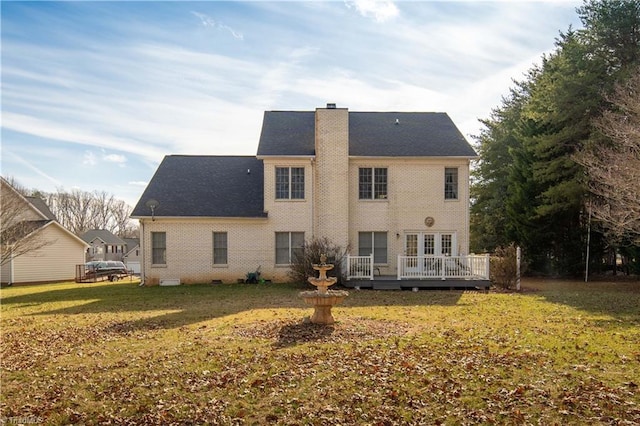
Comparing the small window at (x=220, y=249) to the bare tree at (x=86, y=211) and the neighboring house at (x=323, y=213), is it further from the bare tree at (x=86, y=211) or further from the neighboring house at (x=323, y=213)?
the bare tree at (x=86, y=211)

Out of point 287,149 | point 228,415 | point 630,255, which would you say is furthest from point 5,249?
point 630,255

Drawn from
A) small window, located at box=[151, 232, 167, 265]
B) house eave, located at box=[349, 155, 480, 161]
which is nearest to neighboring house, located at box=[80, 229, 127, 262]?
small window, located at box=[151, 232, 167, 265]

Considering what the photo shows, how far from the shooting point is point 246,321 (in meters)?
11.8

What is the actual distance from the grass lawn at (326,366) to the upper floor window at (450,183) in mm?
8639

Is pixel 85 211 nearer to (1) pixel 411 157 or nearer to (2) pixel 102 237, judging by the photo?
(2) pixel 102 237

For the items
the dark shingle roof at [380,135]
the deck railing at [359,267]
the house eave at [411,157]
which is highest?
the dark shingle roof at [380,135]

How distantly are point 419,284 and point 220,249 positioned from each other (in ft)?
30.4

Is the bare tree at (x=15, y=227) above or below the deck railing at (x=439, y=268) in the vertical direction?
above

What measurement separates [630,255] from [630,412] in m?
21.7

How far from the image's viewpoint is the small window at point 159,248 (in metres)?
21.8

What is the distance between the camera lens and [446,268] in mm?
19312

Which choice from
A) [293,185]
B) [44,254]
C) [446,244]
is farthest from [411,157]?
[44,254]

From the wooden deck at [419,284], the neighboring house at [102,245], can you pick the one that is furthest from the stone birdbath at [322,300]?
the neighboring house at [102,245]

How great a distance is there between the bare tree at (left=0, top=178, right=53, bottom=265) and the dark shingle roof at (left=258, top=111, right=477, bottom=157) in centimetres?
1094
